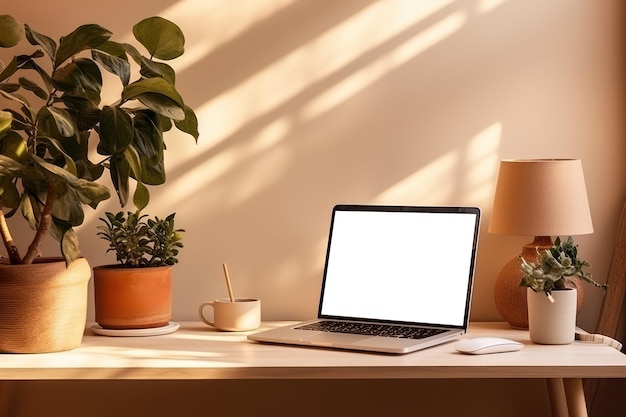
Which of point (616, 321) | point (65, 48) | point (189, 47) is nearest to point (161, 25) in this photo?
point (65, 48)

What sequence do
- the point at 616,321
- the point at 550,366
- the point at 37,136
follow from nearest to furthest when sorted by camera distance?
the point at 550,366
the point at 37,136
the point at 616,321

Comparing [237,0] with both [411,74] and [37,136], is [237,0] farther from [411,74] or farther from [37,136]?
[37,136]

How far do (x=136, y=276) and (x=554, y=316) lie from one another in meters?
0.88

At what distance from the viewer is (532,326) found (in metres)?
1.75

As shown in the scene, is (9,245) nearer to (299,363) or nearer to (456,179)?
(299,363)

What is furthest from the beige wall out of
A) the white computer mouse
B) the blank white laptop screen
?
the white computer mouse

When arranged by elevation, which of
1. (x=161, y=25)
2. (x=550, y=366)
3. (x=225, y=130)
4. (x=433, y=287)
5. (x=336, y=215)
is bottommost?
(x=550, y=366)

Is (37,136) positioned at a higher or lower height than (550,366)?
higher

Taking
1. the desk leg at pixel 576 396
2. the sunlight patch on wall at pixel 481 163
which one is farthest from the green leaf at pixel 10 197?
the desk leg at pixel 576 396

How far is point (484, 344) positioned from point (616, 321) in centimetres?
54

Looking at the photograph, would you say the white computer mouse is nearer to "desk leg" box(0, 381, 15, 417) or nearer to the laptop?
the laptop

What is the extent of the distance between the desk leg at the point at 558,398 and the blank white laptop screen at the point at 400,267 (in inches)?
12.9

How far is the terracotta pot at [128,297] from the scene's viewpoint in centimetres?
189

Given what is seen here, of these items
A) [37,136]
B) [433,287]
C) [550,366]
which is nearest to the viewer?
[550,366]
